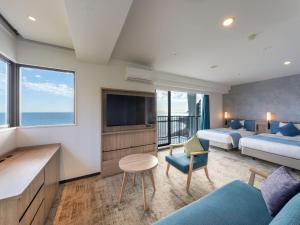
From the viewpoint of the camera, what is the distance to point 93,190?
2277 millimetres

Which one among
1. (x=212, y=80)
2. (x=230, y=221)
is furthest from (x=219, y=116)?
(x=230, y=221)

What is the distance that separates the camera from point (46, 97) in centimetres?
252

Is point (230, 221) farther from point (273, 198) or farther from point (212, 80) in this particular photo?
point (212, 80)

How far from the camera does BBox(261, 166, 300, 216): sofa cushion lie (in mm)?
1125

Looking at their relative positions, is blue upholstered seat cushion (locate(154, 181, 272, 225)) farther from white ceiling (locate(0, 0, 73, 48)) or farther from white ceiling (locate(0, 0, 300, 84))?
white ceiling (locate(0, 0, 73, 48))

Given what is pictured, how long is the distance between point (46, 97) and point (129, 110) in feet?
5.37

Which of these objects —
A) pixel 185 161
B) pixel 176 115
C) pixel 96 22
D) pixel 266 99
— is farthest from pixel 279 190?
pixel 266 99

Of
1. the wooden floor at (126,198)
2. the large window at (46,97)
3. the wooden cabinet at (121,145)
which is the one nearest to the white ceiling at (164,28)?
the large window at (46,97)

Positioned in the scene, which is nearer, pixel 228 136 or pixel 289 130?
pixel 289 130

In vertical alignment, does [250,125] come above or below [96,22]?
below

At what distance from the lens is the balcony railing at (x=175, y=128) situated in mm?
4723

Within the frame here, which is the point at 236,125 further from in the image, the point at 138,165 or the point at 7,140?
the point at 7,140

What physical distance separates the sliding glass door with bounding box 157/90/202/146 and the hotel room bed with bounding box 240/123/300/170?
207 centimetres

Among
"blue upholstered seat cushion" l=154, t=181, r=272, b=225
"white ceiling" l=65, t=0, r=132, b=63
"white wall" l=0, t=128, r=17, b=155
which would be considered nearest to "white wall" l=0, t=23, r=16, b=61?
"white ceiling" l=65, t=0, r=132, b=63
